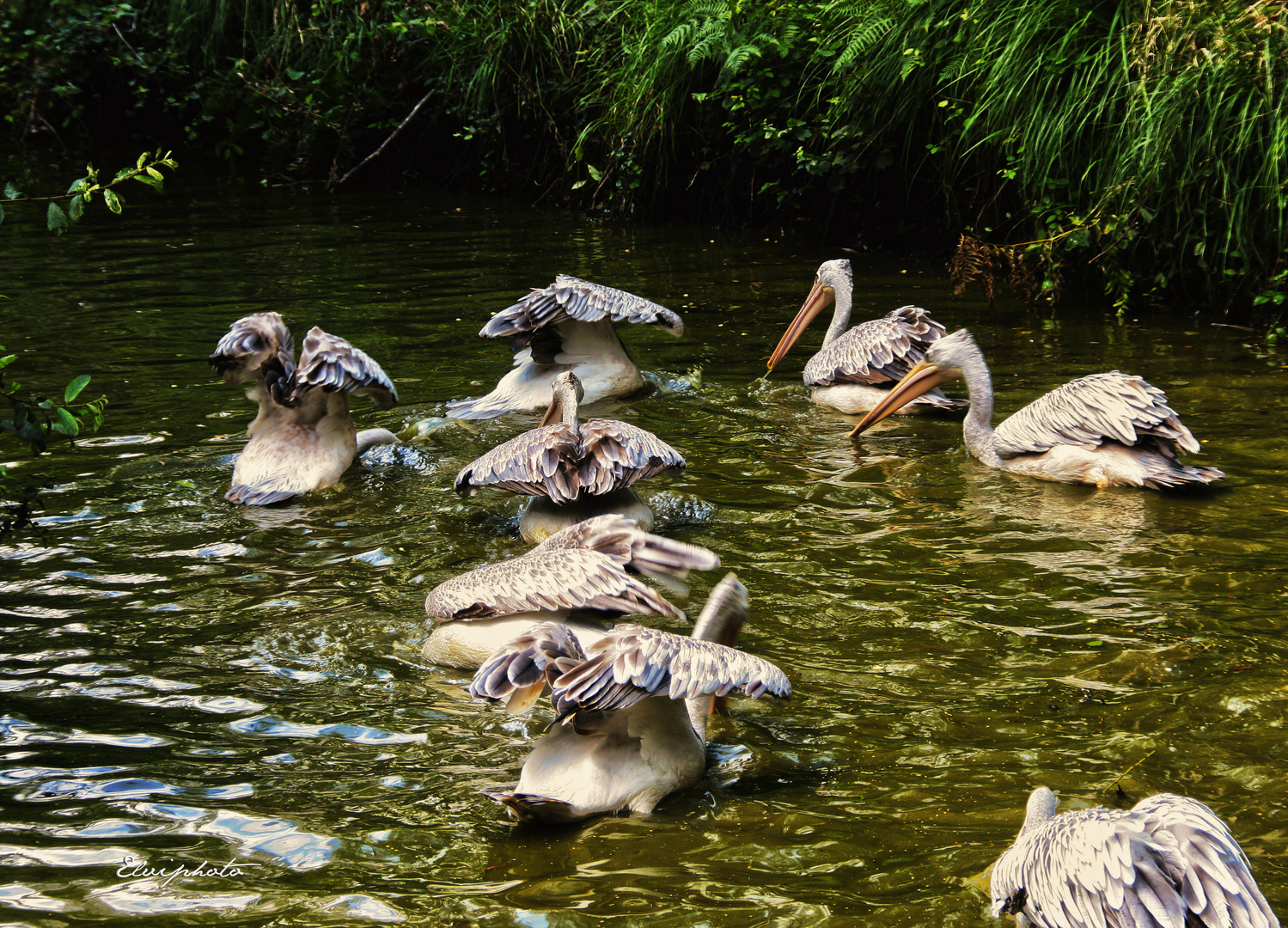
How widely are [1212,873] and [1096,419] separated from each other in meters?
4.32

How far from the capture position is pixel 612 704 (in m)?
3.45

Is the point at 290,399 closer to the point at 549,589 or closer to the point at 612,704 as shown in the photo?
A: the point at 549,589

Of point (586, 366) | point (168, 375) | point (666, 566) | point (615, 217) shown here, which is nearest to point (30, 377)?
point (168, 375)

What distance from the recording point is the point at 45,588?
5512 millimetres

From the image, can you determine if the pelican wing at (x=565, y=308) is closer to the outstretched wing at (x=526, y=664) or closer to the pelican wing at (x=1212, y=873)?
the outstretched wing at (x=526, y=664)

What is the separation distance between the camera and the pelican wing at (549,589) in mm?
4438

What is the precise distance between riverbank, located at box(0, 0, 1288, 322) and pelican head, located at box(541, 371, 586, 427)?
490 cm

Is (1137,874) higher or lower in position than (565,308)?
lower

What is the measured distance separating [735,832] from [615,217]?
42.6 feet

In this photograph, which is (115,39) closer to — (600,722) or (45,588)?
(45,588)

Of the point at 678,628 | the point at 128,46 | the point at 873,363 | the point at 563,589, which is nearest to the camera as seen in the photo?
the point at 563,589

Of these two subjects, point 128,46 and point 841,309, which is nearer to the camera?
point 841,309

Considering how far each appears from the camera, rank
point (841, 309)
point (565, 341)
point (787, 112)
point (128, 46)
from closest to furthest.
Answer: point (565, 341), point (841, 309), point (787, 112), point (128, 46)
